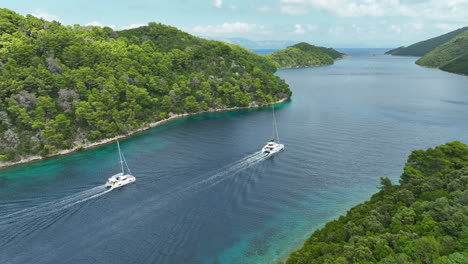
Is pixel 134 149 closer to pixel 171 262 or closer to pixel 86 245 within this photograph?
pixel 86 245

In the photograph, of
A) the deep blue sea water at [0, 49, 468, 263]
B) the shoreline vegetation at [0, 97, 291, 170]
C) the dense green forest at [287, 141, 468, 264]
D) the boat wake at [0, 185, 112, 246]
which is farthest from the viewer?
the shoreline vegetation at [0, 97, 291, 170]

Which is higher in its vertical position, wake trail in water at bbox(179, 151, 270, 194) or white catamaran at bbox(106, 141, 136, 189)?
white catamaran at bbox(106, 141, 136, 189)

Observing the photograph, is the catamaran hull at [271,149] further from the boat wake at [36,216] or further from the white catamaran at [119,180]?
the boat wake at [36,216]

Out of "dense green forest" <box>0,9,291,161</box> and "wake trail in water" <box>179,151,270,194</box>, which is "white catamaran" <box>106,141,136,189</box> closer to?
"wake trail in water" <box>179,151,270,194</box>

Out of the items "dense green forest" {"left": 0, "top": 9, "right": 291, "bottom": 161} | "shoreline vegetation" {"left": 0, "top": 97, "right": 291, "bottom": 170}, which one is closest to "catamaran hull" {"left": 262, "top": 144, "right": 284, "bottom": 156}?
"shoreline vegetation" {"left": 0, "top": 97, "right": 291, "bottom": 170}

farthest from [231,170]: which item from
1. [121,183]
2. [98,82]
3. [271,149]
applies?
[98,82]

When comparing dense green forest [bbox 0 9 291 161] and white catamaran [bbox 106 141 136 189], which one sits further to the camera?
dense green forest [bbox 0 9 291 161]

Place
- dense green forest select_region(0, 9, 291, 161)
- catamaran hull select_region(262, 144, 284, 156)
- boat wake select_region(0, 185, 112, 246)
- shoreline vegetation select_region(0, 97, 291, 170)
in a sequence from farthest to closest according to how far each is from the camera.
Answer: dense green forest select_region(0, 9, 291, 161), shoreline vegetation select_region(0, 97, 291, 170), catamaran hull select_region(262, 144, 284, 156), boat wake select_region(0, 185, 112, 246)
